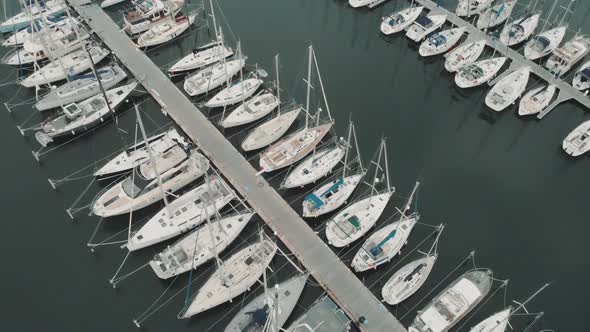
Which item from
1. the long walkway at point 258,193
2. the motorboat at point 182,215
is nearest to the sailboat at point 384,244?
the long walkway at point 258,193

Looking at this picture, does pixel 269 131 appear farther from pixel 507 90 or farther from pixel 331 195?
pixel 507 90

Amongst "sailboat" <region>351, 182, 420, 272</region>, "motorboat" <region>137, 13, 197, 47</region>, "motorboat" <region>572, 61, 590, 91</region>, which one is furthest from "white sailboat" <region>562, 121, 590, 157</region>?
"motorboat" <region>137, 13, 197, 47</region>

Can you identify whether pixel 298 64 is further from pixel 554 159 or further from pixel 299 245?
pixel 554 159

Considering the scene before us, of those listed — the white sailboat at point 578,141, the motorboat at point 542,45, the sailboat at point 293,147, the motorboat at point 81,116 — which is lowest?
the motorboat at point 81,116

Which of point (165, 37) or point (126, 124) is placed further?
point (165, 37)

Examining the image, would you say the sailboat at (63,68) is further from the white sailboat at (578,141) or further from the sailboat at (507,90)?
the white sailboat at (578,141)

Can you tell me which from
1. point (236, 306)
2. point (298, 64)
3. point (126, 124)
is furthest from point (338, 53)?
point (236, 306)

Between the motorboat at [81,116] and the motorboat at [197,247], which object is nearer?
the motorboat at [197,247]
